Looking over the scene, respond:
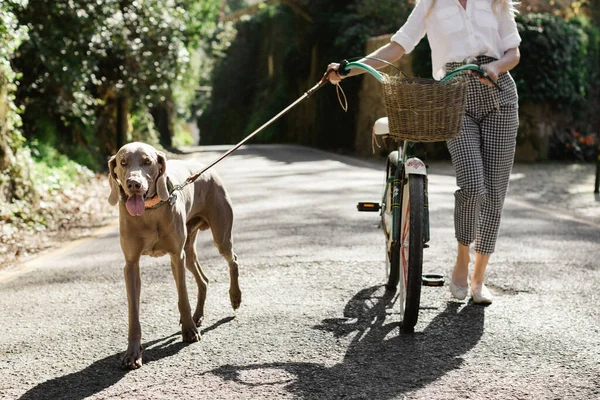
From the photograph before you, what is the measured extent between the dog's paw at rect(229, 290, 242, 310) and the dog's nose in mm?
1258

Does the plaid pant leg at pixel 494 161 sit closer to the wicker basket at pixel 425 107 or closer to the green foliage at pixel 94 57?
the wicker basket at pixel 425 107

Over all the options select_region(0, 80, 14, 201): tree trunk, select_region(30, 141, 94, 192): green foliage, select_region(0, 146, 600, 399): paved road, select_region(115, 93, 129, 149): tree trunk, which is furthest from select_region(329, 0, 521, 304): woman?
select_region(115, 93, 129, 149): tree trunk

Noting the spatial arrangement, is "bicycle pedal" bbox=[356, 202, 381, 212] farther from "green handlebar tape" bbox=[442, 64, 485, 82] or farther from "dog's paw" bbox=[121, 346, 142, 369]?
"dog's paw" bbox=[121, 346, 142, 369]

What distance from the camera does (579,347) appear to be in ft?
13.1

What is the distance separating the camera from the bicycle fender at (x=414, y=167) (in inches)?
171

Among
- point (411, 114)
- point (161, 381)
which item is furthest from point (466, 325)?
point (161, 381)

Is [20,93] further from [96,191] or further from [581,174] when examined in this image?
[581,174]

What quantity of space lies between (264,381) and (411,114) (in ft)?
4.99

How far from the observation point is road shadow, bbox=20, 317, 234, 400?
347 centimetres

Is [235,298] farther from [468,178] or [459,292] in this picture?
[468,178]

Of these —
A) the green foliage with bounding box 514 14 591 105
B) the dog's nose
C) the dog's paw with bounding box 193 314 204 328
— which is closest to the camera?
the dog's nose

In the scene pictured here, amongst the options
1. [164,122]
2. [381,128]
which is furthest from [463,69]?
[164,122]

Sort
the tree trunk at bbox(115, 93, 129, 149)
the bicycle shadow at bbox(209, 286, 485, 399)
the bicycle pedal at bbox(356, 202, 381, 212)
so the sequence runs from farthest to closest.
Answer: the tree trunk at bbox(115, 93, 129, 149), the bicycle pedal at bbox(356, 202, 381, 212), the bicycle shadow at bbox(209, 286, 485, 399)

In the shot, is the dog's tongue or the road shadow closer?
the road shadow
